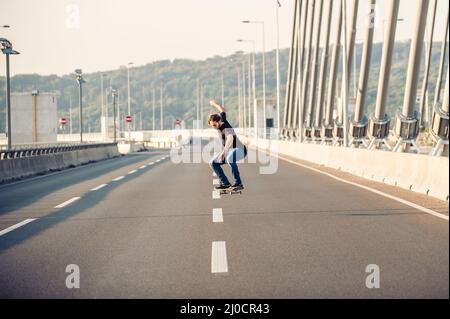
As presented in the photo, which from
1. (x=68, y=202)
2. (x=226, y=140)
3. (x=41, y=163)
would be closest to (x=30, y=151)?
(x=41, y=163)

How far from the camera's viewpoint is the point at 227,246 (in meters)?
9.55

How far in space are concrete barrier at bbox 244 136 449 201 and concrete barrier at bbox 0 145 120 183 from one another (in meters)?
11.5

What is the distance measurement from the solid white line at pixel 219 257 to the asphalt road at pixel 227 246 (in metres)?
0.01

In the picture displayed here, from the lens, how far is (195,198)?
1666cm

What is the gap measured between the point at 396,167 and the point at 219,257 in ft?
37.6

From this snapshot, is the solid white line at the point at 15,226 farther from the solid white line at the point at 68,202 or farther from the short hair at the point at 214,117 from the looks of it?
the short hair at the point at 214,117

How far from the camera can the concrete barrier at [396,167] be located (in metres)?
15.4

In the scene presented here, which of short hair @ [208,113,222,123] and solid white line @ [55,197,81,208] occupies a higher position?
short hair @ [208,113,222,123]

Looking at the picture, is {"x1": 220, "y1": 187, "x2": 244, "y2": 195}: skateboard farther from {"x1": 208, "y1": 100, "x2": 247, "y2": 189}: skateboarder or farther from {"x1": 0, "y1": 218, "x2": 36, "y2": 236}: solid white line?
{"x1": 0, "y1": 218, "x2": 36, "y2": 236}: solid white line

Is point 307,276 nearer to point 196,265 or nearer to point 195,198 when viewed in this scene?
point 196,265

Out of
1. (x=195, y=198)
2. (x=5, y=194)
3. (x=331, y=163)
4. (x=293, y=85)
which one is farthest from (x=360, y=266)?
(x=293, y=85)

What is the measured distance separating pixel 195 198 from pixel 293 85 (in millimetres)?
60714

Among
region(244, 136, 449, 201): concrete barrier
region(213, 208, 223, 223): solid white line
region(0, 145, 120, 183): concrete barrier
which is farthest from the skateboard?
region(0, 145, 120, 183): concrete barrier

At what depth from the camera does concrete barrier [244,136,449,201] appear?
15.4 m
